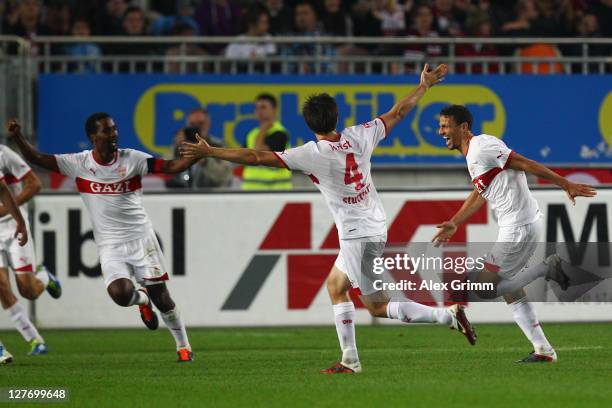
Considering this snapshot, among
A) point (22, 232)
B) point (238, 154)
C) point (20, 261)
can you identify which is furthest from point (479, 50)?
point (238, 154)

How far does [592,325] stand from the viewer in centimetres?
1509

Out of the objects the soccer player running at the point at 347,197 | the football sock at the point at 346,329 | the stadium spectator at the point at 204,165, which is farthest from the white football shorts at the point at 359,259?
the stadium spectator at the point at 204,165

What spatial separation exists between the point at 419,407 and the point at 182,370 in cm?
321

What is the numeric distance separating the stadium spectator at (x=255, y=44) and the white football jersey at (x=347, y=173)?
26.4 ft

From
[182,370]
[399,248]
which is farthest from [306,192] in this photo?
[182,370]

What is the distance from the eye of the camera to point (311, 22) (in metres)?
18.8

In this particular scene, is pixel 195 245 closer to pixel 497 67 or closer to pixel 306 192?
pixel 306 192

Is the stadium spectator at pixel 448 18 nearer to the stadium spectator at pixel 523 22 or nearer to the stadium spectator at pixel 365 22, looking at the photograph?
the stadium spectator at pixel 523 22

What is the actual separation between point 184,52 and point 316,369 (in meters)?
8.48

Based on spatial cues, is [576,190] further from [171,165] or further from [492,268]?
[171,165]

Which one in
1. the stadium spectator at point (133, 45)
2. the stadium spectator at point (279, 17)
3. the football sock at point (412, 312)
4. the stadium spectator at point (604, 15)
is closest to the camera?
the football sock at point (412, 312)

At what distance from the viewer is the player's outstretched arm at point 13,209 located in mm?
12047

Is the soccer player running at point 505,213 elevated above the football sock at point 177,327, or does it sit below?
above

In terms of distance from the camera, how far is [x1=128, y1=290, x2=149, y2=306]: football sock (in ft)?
38.6
